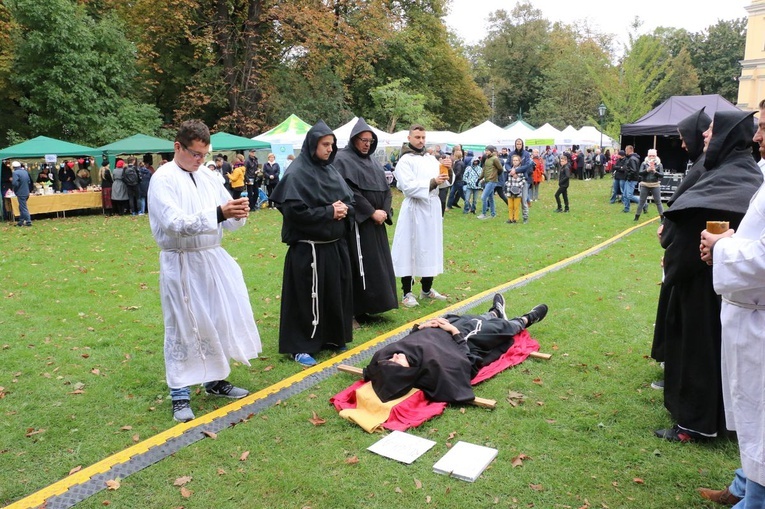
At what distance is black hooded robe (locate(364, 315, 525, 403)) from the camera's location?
4719 millimetres

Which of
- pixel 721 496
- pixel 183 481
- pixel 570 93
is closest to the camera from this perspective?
pixel 721 496

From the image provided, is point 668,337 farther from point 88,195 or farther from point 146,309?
point 88,195

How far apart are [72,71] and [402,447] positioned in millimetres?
25627

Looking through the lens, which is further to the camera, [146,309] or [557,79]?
[557,79]

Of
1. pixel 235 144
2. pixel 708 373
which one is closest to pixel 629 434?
pixel 708 373

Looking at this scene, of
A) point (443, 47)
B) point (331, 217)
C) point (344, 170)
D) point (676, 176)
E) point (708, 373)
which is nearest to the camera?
point (708, 373)

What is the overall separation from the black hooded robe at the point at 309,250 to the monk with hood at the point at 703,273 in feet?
10.2

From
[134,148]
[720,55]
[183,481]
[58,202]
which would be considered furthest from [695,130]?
[720,55]

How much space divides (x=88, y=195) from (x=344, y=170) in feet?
54.5

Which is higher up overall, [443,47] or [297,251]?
[443,47]

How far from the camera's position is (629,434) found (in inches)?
169

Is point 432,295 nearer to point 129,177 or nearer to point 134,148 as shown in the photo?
point 129,177

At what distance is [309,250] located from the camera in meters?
5.88

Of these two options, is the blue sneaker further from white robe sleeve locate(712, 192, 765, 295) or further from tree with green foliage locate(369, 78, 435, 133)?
tree with green foliage locate(369, 78, 435, 133)
